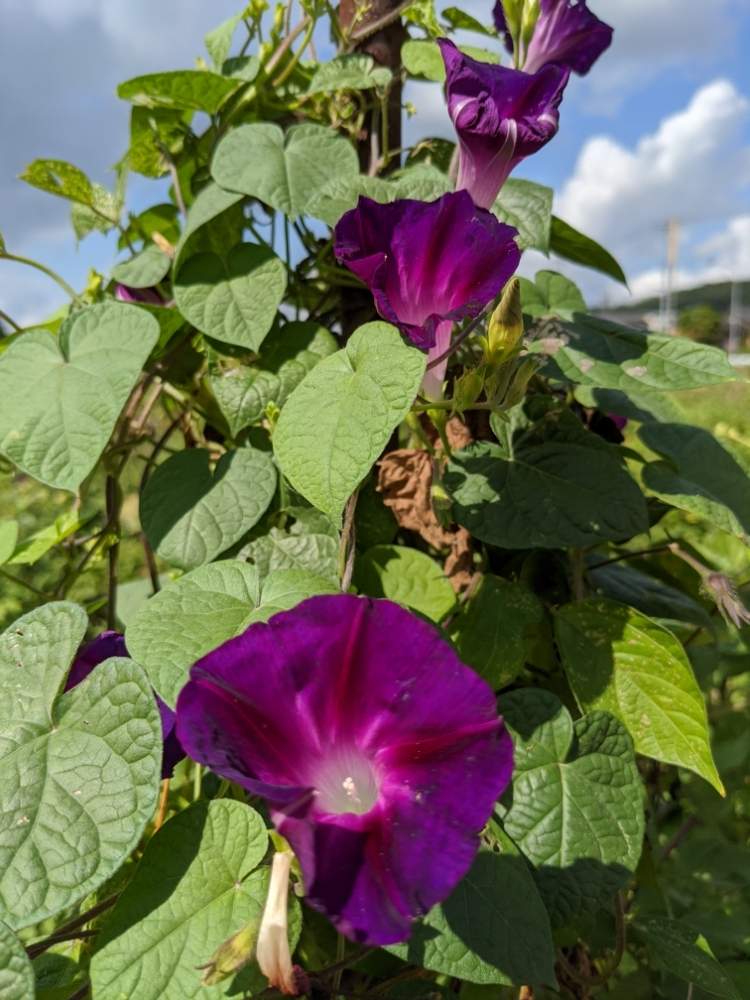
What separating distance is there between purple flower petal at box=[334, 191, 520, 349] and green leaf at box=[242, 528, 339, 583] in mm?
198

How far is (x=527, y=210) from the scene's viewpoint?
2.68ft

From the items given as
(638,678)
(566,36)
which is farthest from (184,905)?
(566,36)

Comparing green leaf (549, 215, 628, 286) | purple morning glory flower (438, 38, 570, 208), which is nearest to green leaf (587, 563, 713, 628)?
green leaf (549, 215, 628, 286)

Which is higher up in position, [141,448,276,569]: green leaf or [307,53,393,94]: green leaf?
[307,53,393,94]: green leaf

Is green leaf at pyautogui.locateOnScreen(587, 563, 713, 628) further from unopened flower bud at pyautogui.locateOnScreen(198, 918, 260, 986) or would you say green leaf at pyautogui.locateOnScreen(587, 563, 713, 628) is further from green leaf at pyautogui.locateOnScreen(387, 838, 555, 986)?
unopened flower bud at pyautogui.locateOnScreen(198, 918, 260, 986)

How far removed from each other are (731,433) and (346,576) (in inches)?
42.5

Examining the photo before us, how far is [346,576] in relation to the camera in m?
0.63

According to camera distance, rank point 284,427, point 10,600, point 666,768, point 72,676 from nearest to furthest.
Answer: point 284,427, point 72,676, point 666,768, point 10,600

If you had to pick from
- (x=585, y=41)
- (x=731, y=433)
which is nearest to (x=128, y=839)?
(x=585, y=41)

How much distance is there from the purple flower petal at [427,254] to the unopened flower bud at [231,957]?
0.37 metres

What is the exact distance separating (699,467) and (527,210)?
32cm

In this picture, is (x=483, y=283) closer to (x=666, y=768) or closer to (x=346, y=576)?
(x=346, y=576)

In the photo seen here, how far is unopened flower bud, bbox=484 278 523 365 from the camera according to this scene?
0.60m

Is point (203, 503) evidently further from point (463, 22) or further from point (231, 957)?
point (463, 22)
